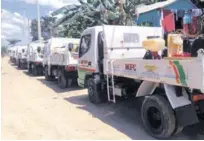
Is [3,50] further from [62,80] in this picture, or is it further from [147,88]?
[147,88]

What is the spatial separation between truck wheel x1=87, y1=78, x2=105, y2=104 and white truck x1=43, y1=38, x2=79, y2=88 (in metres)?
2.94

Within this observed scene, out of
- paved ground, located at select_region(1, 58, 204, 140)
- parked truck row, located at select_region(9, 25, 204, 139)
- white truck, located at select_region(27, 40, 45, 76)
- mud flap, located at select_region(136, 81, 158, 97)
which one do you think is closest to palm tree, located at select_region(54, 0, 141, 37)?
white truck, located at select_region(27, 40, 45, 76)

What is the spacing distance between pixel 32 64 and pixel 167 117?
676 inches

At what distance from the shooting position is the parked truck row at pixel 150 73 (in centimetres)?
477

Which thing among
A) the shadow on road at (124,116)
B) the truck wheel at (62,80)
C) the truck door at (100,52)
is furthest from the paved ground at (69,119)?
the truck wheel at (62,80)

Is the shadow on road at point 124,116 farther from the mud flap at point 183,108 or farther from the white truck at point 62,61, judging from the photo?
the white truck at point 62,61

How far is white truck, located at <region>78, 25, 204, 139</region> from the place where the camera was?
15.5ft

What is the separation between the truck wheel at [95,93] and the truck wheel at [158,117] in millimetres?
2836

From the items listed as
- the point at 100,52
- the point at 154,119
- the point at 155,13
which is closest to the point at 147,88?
the point at 154,119

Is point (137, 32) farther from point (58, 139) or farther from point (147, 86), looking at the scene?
point (58, 139)

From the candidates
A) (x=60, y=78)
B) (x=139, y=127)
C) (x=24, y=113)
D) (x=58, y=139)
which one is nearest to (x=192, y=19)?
(x=139, y=127)

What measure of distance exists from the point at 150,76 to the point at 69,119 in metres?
2.66

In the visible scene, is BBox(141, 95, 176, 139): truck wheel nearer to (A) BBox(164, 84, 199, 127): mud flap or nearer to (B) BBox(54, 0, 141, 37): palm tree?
(A) BBox(164, 84, 199, 127): mud flap

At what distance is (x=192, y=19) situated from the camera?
7.32 m
